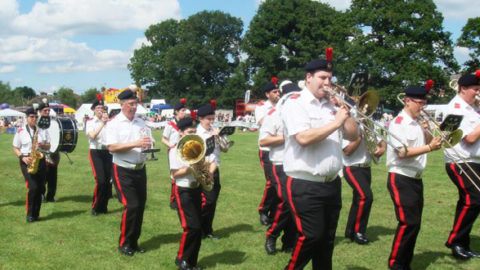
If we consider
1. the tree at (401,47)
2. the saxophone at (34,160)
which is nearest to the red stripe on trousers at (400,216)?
the saxophone at (34,160)

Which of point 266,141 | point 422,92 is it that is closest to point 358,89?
point 422,92

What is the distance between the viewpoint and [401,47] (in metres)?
46.5

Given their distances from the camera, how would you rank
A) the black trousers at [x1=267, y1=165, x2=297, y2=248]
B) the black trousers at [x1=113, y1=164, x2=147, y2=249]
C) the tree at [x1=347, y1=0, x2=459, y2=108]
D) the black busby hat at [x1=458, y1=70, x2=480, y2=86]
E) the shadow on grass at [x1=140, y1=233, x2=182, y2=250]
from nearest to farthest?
1. the black busby hat at [x1=458, y1=70, x2=480, y2=86]
2. the black trousers at [x1=267, y1=165, x2=297, y2=248]
3. the black trousers at [x1=113, y1=164, x2=147, y2=249]
4. the shadow on grass at [x1=140, y1=233, x2=182, y2=250]
5. the tree at [x1=347, y1=0, x2=459, y2=108]

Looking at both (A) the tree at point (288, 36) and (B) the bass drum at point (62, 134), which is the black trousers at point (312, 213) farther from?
(A) the tree at point (288, 36)

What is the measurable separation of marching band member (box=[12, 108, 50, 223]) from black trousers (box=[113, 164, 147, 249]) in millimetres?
2706

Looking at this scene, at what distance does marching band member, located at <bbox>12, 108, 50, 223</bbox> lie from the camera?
8.54 meters

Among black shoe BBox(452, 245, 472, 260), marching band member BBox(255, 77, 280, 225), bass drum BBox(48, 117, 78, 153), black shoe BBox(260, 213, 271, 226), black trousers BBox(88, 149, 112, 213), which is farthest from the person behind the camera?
bass drum BBox(48, 117, 78, 153)

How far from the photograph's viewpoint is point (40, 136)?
9.61m

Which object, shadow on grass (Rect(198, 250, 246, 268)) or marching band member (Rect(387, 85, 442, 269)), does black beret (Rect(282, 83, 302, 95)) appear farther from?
shadow on grass (Rect(198, 250, 246, 268))

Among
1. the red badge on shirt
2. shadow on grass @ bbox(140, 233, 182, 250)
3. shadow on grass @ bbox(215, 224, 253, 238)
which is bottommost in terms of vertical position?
shadow on grass @ bbox(140, 233, 182, 250)

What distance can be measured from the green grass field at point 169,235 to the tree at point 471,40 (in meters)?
38.6

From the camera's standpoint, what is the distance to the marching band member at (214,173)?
22.5 ft

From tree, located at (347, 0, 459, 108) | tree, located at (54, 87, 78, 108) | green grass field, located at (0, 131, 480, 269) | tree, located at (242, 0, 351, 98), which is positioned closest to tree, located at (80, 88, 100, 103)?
tree, located at (54, 87, 78, 108)

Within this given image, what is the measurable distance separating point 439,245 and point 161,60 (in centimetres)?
6875
